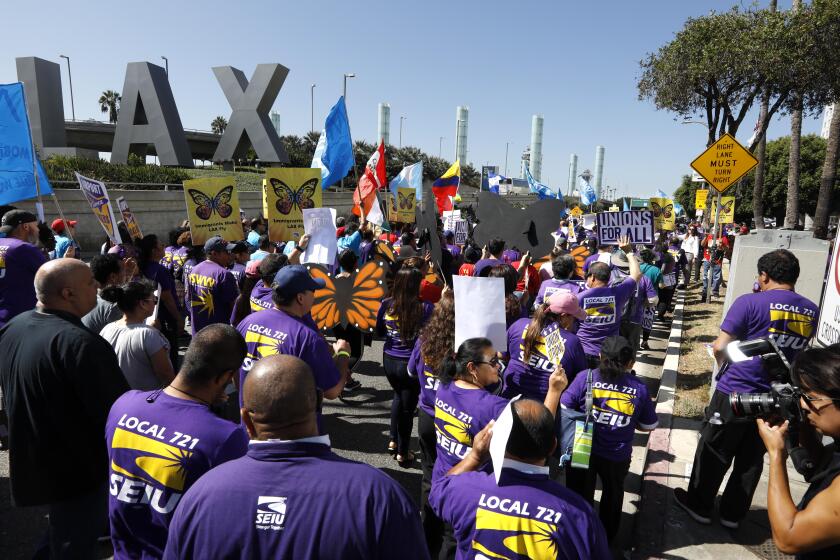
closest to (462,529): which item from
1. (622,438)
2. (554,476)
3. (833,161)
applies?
(622,438)

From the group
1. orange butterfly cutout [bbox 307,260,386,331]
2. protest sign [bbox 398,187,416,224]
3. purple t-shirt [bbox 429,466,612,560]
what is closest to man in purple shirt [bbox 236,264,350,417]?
orange butterfly cutout [bbox 307,260,386,331]

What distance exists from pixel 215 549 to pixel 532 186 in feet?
67.0

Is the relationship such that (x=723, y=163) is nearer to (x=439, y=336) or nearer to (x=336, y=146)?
(x=336, y=146)

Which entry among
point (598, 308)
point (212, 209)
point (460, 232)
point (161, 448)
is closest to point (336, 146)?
point (460, 232)

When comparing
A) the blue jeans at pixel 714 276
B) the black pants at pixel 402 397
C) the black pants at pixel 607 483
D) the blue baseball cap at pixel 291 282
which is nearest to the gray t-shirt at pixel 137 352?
the blue baseball cap at pixel 291 282

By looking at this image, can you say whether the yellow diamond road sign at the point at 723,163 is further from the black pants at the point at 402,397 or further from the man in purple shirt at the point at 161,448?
the man in purple shirt at the point at 161,448

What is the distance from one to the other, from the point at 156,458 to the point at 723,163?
9.76 m

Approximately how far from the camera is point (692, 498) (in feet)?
13.4

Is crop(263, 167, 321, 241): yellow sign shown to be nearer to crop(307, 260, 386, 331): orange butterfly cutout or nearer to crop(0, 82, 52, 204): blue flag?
crop(0, 82, 52, 204): blue flag

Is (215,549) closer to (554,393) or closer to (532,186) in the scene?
(554,393)

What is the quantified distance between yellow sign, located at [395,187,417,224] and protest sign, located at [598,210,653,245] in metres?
7.26

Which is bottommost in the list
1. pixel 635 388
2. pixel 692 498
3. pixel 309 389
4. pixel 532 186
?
pixel 692 498

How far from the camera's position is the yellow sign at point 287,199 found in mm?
7859

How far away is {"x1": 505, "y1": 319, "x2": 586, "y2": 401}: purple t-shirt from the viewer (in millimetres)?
3773
